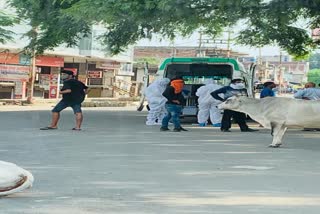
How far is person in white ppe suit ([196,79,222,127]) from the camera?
18.8 metres

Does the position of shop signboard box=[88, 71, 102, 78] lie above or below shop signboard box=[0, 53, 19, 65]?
below

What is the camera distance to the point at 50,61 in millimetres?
40531

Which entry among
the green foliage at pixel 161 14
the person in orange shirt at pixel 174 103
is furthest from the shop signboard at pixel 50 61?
the person in orange shirt at pixel 174 103

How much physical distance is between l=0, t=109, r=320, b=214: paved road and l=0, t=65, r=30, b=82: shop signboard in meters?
21.9

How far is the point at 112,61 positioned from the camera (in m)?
49.2

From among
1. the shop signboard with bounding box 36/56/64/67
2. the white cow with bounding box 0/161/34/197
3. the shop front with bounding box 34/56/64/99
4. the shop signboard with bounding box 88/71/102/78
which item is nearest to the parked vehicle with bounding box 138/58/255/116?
the white cow with bounding box 0/161/34/197

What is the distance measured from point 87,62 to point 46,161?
37.1 metres

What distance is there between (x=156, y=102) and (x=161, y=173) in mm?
10227

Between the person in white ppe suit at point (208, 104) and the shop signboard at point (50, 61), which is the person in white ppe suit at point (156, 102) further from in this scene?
the shop signboard at point (50, 61)

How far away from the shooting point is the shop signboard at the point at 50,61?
130 feet

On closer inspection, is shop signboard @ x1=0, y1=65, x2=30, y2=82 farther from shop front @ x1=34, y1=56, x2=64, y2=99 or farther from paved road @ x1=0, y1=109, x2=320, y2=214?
paved road @ x1=0, y1=109, x2=320, y2=214

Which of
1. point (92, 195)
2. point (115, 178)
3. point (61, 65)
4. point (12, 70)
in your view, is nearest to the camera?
point (92, 195)

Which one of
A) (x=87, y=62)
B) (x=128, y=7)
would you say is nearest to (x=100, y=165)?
(x=128, y=7)

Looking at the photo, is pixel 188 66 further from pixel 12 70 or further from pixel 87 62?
pixel 87 62
